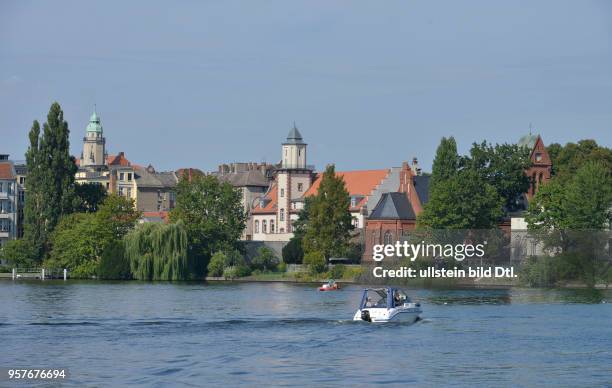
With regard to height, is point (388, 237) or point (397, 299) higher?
point (388, 237)

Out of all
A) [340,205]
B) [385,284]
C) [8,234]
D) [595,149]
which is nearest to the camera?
[385,284]

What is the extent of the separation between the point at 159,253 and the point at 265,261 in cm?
1702

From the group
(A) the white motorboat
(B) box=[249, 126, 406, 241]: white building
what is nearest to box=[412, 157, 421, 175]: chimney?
(B) box=[249, 126, 406, 241]: white building

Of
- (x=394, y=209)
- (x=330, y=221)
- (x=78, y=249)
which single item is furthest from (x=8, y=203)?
(x=330, y=221)

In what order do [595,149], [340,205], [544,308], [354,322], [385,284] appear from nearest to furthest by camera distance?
[354,322] < [544,308] < [385,284] < [340,205] < [595,149]

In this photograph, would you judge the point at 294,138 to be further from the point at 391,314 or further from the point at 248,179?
the point at 391,314

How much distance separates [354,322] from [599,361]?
18.1 meters

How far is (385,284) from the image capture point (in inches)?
4665

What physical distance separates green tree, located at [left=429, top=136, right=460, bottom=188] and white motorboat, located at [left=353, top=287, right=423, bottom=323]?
6026 cm

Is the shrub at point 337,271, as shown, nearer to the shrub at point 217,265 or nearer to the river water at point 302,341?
the shrub at point 217,265

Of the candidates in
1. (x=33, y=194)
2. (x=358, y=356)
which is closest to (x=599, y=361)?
(x=358, y=356)

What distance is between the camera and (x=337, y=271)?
422ft

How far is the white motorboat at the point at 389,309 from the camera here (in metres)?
72.6

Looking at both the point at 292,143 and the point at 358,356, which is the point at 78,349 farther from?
the point at 292,143
